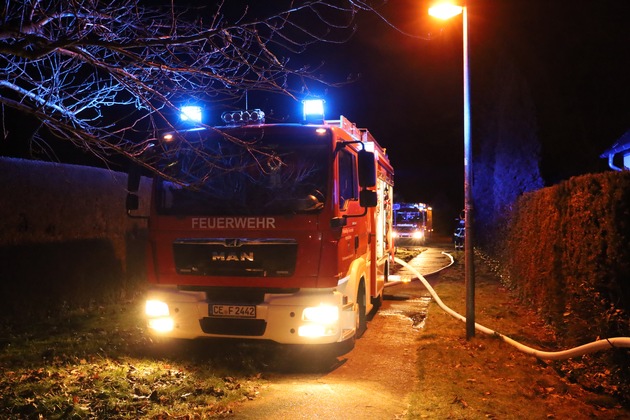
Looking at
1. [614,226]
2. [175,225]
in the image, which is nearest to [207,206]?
[175,225]

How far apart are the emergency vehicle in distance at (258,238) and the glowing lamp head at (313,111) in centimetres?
7

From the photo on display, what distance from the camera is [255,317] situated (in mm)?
6266

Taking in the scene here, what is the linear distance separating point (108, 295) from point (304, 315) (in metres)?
6.34

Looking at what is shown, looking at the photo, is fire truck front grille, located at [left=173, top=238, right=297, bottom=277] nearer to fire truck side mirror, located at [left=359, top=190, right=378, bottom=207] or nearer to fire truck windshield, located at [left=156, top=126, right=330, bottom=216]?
fire truck windshield, located at [left=156, top=126, right=330, bottom=216]

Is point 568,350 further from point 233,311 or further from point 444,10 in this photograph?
point 444,10

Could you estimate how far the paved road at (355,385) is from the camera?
5.23m

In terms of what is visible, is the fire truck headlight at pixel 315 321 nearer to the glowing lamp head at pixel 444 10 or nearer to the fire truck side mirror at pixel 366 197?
the fire truck side mirror at pixel 366 197

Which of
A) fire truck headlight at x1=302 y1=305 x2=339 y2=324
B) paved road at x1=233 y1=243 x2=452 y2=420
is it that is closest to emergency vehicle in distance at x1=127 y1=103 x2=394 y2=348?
fire truck headlight at x1=302 y1=305 x2=339 y2=324

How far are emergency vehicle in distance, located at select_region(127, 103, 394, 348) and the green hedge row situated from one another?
8.67ft

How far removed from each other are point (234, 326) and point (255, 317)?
302 mm

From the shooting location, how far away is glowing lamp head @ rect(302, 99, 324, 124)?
6980 mm

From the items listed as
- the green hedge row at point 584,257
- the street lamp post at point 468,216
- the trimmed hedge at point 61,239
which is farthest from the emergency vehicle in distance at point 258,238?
the green hedge row at point 584,257

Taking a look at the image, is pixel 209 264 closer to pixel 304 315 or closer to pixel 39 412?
pixel 304 315

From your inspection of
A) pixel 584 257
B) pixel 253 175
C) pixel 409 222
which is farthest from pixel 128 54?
pixel 409 222
